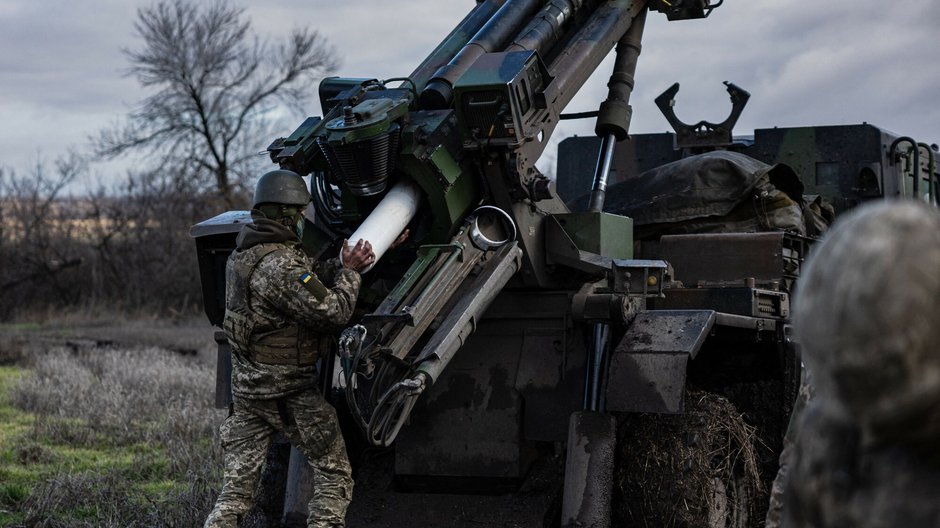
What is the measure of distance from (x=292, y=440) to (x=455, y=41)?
2.36 metres

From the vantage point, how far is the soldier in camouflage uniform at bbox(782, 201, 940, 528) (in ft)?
5.32

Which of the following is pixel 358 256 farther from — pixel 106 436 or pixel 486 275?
pixel 106 436

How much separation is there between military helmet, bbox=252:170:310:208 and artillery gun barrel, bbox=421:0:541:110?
91 centimetres

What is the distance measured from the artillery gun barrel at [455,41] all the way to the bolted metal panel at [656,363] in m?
1.71

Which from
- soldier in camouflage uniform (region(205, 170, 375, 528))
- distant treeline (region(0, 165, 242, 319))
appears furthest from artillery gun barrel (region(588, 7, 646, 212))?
distant treeline (region(0, 165, 242, 319))

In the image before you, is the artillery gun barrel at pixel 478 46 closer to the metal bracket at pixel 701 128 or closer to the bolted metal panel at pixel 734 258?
the bolted metal panel at pixel 734 258

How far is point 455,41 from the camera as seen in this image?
664 centimetres

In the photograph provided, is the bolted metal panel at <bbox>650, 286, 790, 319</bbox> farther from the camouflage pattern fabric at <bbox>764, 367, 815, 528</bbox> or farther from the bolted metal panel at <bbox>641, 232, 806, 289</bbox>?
the camouflage pattern fabric at <bbox>764, 367, 815, 528</bbox>

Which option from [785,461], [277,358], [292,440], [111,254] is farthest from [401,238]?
[111,254]

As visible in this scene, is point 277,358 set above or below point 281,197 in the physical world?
below

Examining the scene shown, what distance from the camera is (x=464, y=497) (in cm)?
Answer: 608

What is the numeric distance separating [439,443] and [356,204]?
127 cm

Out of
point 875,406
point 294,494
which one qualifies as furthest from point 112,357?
point 875,406

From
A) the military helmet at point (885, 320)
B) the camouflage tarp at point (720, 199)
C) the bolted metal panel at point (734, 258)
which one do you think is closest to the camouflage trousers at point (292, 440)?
the bolted metal panel at point (734, 258)
